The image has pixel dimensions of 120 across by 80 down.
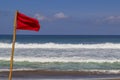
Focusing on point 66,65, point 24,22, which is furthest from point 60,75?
point 24,22

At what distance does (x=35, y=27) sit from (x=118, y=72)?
10.9 metres

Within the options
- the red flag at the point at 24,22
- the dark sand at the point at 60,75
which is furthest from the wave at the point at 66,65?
the red flag at the point at 24,22

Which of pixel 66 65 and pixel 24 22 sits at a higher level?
pixel 66 65

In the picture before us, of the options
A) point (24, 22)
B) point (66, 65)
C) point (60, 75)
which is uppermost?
point (66, 65)

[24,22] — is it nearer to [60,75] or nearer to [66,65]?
[60,75]

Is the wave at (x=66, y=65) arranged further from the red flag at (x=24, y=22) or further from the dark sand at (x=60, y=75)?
the red flag at (x=24, y=22)

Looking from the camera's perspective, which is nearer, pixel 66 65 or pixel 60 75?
pixel 60 75

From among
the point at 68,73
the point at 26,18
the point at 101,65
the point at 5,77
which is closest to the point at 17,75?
the point at 5,77

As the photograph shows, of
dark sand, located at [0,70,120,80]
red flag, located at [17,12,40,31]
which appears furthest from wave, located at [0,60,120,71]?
red flag, located at [17,12,40,31]

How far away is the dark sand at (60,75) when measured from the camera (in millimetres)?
18578

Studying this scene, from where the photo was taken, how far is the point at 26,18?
1060 cm

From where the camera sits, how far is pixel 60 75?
64.2ft

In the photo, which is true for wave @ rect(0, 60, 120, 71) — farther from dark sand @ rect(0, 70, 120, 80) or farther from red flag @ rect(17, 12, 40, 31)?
red flag @ rect(17, 12, 40, 31)

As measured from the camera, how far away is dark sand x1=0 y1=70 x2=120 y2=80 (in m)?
18.6
